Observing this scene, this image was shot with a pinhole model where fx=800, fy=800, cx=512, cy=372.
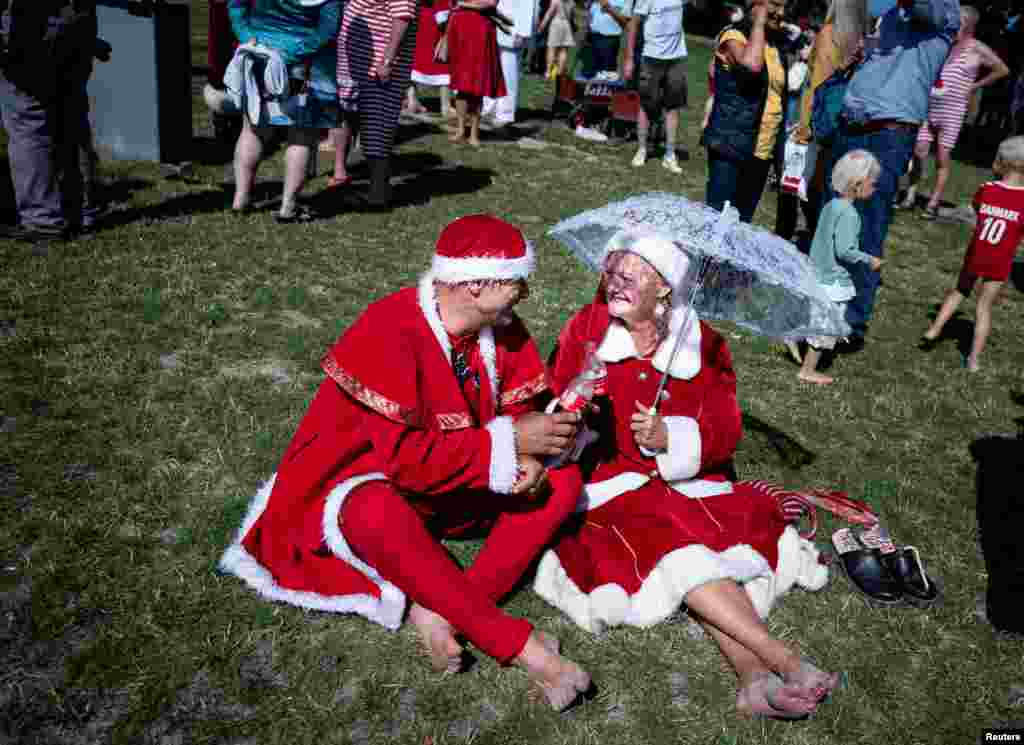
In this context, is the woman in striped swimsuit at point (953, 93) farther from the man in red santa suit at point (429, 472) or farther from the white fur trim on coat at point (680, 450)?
the man in red santa suit at point (429, 472)

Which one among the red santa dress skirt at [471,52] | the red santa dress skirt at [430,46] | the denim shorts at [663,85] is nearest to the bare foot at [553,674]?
the red santa dress skirt at [471,52]

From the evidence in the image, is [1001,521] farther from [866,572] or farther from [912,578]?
[866,572]

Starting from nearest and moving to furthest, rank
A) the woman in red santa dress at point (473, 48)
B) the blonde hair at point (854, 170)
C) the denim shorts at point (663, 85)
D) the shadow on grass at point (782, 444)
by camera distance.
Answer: the shadow on grass at point (782, 444) → the blonde hair at point (854, 170) → the woman in red santa dress at point (473, 48) → the denim shorts at point (663, 85)

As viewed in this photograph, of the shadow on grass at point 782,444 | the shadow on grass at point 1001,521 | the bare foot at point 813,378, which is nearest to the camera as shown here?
the shadow on grass at point 1001,521

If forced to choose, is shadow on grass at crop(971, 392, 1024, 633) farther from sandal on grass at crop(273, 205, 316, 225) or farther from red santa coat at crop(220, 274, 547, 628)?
sandal on grass at crop(273, 205, 316, 225)

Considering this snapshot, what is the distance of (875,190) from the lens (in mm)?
5367

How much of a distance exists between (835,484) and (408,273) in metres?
3.35

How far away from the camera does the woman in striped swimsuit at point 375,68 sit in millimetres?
6789

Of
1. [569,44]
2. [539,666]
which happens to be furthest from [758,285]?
[569,44]

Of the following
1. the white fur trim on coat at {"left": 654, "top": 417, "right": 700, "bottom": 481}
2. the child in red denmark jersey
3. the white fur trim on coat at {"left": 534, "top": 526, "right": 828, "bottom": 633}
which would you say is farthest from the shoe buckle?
the child in red denmark jersey

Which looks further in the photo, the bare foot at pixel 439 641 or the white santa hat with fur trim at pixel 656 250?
the white santa hat with fur trim at pixel 656 250

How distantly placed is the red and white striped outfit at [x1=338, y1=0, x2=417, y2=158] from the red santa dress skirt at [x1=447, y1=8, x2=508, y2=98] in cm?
260

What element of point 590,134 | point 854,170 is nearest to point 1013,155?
point 854,170

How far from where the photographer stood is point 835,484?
4176mm
